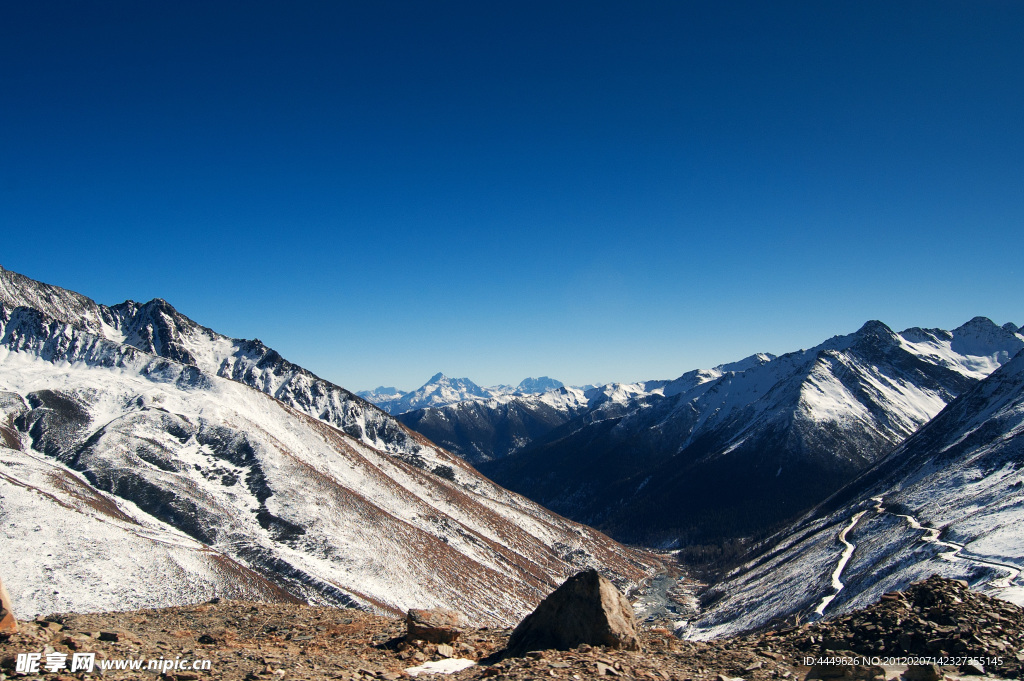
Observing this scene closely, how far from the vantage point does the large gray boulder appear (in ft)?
76.9

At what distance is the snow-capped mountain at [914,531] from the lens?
248 ft

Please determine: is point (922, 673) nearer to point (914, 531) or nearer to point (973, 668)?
point (973, 668)

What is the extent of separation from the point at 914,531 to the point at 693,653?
10684 cm

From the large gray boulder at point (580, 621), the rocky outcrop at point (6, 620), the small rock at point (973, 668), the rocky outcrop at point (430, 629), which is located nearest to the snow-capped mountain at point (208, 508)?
the rocky outcrop at point (6, 620)

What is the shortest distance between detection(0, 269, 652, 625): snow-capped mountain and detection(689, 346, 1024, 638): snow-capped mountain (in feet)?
161

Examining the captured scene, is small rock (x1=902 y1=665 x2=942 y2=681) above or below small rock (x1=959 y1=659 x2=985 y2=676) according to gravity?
above

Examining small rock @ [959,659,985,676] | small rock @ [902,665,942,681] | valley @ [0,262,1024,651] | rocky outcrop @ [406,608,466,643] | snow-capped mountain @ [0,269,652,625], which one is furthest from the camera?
valley @ [0,262,1024,651]

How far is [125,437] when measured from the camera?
399ft

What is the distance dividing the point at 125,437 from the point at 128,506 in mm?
26010

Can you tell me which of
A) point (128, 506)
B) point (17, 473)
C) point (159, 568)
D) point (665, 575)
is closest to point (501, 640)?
point (159, 568)

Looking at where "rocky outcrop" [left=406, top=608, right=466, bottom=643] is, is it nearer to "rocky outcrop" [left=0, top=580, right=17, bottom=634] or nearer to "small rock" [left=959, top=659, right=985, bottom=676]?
"rocky outcrop" [left=0, top=580, right=17, bottom=634]

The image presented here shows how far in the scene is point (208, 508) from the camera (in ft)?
357

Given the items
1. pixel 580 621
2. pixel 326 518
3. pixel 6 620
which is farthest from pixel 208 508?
pixel 580 621

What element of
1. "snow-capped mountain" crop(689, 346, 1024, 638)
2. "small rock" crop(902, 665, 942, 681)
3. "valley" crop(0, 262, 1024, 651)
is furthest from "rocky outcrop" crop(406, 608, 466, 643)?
"valley" crop(0, 262, 1024, 651)
